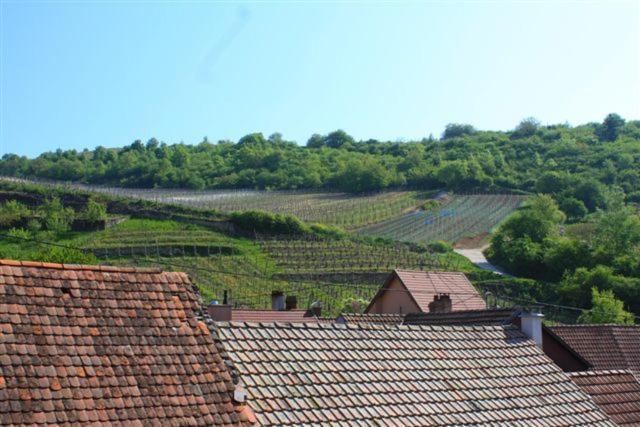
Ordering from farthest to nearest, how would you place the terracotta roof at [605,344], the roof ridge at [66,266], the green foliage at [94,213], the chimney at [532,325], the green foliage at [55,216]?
the green foliage at [94,213], the green foliage at [55,216], the terracotta roof at [605,344], the chimney at [532,325], the roof ridge at [66,266]

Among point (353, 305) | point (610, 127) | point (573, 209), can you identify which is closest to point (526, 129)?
point (610, 127)

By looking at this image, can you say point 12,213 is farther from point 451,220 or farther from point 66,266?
point 66,266

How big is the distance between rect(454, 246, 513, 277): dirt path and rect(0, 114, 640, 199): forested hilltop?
3359cm

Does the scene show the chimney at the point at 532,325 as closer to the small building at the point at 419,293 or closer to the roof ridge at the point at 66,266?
the roof ridge at the point at 66,266

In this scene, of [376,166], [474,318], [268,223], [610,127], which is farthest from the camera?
[610,127]

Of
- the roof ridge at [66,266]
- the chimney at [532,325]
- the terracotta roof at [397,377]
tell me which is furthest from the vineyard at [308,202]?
the roof ridge at [66,266]

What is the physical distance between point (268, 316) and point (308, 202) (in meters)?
68.6

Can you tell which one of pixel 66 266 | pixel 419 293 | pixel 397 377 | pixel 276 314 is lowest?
pixel 419 293

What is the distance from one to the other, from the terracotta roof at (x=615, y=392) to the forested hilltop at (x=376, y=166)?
321ft

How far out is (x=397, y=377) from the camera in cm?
1285

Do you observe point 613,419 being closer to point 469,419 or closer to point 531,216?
point 469,419

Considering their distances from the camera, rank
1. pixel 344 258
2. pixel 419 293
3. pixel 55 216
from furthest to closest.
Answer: pixel 55 216
pixel 344 258
pixel 419 293

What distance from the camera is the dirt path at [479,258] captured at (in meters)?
76.1

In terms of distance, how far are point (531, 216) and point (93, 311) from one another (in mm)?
77941
